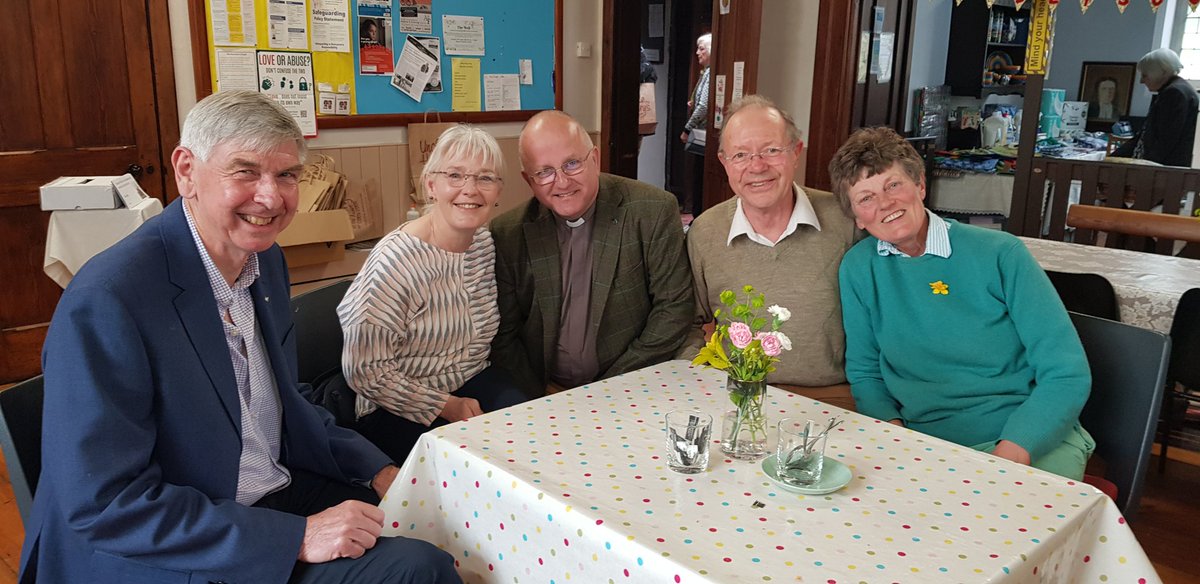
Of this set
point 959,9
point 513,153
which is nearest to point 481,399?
point 513,153

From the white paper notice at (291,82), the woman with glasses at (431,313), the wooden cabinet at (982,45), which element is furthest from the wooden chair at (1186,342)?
the wooden cabinet at (982,45)

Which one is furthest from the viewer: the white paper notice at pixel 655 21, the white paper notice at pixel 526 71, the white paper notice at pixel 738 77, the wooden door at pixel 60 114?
the white paper notice at pixel 655 21

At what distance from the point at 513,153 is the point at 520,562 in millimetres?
3790

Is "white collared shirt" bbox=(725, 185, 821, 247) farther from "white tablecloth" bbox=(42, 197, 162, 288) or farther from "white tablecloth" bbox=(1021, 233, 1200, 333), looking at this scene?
"white tablecloth" bbox=(42, 197, 162, 288)

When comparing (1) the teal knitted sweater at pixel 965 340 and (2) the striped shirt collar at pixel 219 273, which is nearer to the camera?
(2) the striped shirt collar at pixel 219 273

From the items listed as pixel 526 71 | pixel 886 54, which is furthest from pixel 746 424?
pixel 886 54

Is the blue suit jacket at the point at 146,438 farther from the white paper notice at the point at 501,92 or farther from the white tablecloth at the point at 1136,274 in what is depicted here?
the white paper notice at the point at 501,92

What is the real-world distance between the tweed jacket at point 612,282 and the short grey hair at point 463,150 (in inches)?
9.7

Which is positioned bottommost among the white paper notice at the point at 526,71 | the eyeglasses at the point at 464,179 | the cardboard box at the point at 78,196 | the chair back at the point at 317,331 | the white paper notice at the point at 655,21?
the chair back at the point at 317,331

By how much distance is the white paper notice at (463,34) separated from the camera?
4.54 metres

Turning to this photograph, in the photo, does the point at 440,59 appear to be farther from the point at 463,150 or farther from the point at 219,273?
the point at 219,273

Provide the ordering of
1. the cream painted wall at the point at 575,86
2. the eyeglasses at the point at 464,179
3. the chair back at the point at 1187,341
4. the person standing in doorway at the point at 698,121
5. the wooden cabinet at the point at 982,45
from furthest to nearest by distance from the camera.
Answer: the wooden cabinet at the point at 982,45
the person standing in doorway at the point at 698,121
the cream painted wall at the point at 575,86
the chair back at the point at 1187,341
the eyeglasses at the point at 464,179

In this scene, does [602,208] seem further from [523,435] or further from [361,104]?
[361,104]

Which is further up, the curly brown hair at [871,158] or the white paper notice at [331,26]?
the white paper notice at [331,26]
